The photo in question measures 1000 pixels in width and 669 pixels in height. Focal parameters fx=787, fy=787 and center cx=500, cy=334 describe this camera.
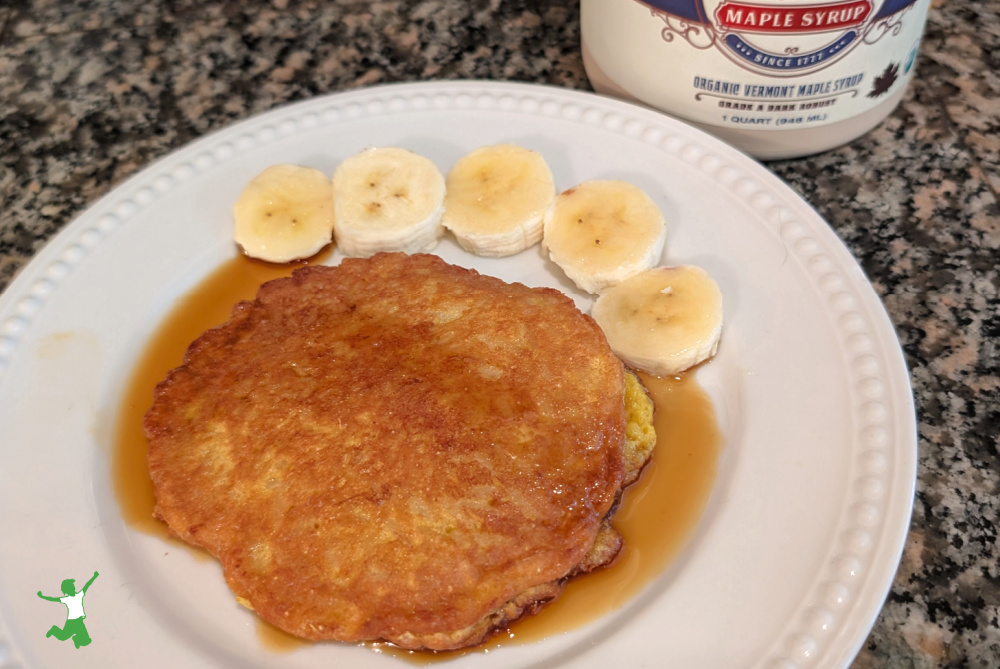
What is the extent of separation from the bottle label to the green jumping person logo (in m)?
1.34

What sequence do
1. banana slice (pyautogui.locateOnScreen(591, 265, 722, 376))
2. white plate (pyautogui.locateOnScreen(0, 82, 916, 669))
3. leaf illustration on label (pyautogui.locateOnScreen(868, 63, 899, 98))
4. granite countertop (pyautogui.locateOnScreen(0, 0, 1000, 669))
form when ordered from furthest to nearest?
leaf illustration on label (pyautogui.locateOnScreen(868, 63, 899, 98)) < banana slice (pyautogui.locateOnScreen(591, 265, 722, 376)) < granite countertop (pyautogui.locateOnScreen(0, 0, 1000, 669)) < white plate (pyautogui.locateOnScreen(0, 82, 916, 669))

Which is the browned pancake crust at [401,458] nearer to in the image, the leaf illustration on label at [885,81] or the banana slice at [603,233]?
the banana slice at [603,233]

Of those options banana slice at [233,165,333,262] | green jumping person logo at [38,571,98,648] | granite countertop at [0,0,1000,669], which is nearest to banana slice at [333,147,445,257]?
banana slice at [233,165,333,262]

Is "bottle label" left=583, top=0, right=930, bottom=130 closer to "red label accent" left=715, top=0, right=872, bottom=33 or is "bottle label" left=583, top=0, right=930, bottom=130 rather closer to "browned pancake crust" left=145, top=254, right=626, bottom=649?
"red label accent" left=715, top=0, right=872, bottom=33

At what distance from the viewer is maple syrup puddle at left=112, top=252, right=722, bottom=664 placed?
47.0 inches

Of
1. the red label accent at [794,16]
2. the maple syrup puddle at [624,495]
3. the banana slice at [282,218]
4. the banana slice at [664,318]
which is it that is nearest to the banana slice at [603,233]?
the banana slice at [664,318]

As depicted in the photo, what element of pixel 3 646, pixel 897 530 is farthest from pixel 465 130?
pixel 3 646

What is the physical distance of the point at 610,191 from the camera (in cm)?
154

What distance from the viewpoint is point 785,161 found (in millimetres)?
1768

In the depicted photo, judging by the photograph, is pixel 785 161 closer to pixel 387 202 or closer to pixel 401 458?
pixel 387 202

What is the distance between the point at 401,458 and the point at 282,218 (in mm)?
643

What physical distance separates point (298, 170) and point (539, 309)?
639mm

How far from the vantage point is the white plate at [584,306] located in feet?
3.69

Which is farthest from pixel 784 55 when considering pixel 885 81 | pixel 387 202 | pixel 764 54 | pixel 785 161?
pixel 387 202
